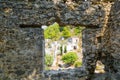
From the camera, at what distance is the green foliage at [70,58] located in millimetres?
29422

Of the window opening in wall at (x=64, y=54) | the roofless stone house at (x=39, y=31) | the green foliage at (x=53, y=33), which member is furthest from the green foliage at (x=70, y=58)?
the roofless stone house at (x=39, y=31)

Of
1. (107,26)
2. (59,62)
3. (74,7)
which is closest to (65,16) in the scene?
(74,7)

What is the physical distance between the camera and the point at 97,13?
5879 millimetres

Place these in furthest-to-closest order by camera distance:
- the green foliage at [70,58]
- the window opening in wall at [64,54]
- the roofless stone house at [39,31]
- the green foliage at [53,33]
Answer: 1. the green foliage at [53,33]
2. the green foliage at [70,58]
3. the window opening in wall at [64,54]
4. the roofless stone house at [39,31]

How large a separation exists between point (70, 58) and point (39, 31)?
24421mm

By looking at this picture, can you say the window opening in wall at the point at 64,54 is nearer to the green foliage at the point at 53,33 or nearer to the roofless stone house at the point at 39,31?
the green foliage at the point at 53,33

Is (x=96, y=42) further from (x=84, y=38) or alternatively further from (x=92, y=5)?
(x=92, y=5)

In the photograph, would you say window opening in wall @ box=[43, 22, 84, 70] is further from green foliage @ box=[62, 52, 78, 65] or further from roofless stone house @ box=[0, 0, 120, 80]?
roofless stone house @ box=[0, 0, 120, 80]

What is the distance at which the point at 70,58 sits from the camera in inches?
→ 1177

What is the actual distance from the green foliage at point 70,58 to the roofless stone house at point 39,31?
23.1m

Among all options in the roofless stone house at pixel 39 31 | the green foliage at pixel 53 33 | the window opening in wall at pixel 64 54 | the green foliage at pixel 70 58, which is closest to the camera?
the roofless stone house at pixel 39 31

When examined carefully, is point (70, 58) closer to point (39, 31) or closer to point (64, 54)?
point (64, 54)

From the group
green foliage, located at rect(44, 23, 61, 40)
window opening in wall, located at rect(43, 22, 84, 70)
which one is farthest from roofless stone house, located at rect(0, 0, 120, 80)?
green foliage, located at rect(44, 23, 61, 40)

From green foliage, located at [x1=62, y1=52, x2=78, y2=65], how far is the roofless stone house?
2313cm
